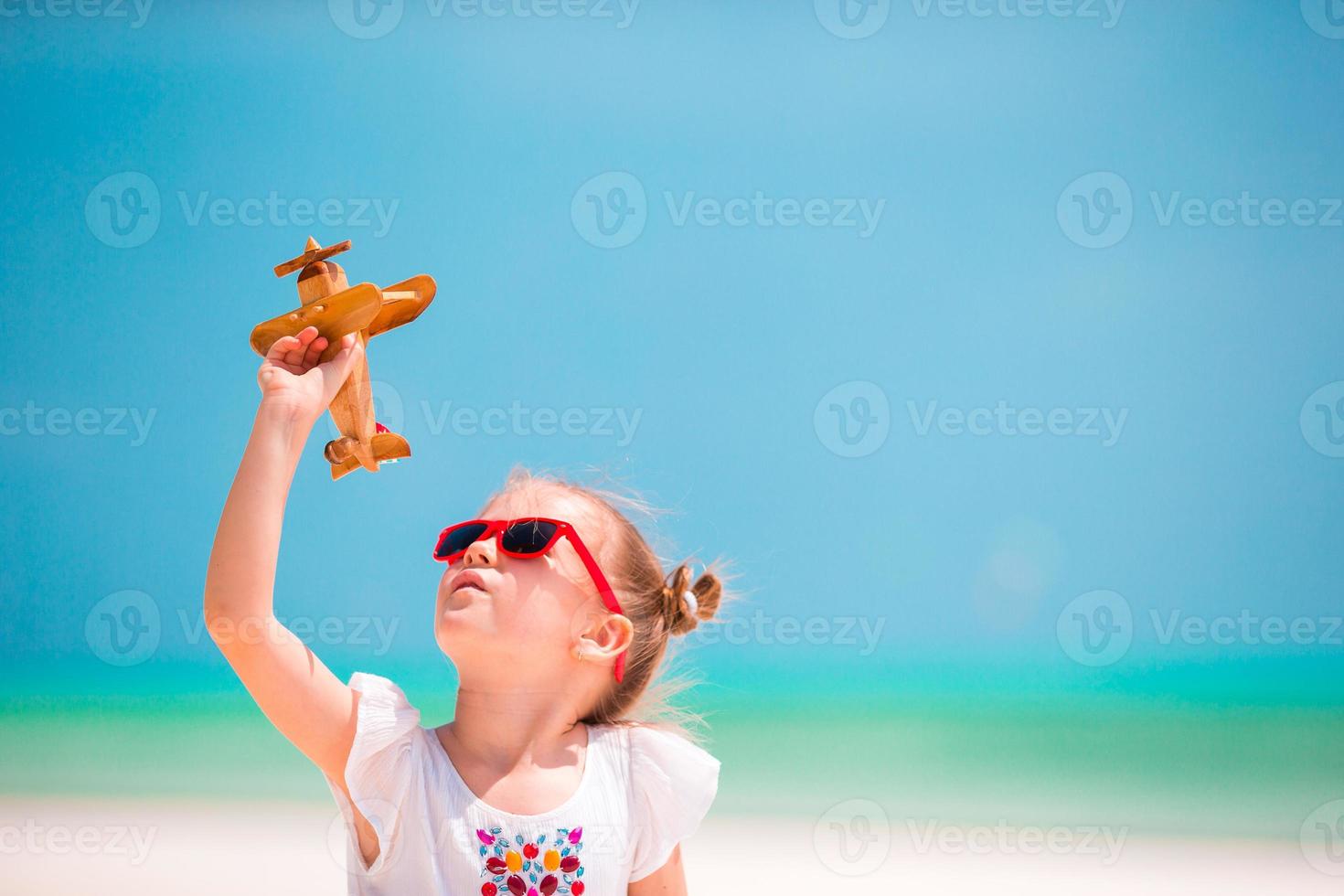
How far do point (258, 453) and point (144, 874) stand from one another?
2194 millimetres

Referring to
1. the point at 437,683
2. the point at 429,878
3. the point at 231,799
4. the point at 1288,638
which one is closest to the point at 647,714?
the point at 429,878

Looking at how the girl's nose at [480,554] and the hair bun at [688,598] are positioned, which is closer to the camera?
the girl's nose at [480,554]

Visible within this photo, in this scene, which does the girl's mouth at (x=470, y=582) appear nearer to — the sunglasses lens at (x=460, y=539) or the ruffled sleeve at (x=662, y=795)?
the sunglasses lens at (x=460, y=539)

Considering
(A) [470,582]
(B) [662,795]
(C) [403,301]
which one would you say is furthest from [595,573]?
(C) [403,301]

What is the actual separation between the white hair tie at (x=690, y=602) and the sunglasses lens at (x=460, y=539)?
39 cm

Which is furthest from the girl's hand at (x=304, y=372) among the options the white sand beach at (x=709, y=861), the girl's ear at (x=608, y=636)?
the white sand beach at (x=709, y=861)

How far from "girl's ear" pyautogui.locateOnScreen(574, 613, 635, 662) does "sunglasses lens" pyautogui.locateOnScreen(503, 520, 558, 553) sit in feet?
0.55

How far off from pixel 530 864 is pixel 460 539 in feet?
1.71

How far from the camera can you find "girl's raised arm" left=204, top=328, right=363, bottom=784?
1606 millimetres

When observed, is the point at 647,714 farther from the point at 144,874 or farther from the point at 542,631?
the point at 144,874

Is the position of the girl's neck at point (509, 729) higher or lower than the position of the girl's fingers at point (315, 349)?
lower

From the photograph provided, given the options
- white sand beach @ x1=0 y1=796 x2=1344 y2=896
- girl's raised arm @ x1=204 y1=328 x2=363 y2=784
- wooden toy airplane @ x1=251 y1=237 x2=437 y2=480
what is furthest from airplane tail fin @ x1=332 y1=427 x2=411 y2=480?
white sand beach @ x1=0 y1=796 x2=1344 y2=896

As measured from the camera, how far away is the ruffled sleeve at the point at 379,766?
179 cm

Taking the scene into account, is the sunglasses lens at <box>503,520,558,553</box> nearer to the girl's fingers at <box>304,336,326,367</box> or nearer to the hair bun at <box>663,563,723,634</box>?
the hair bun at <box>663,563,723,634</box>
